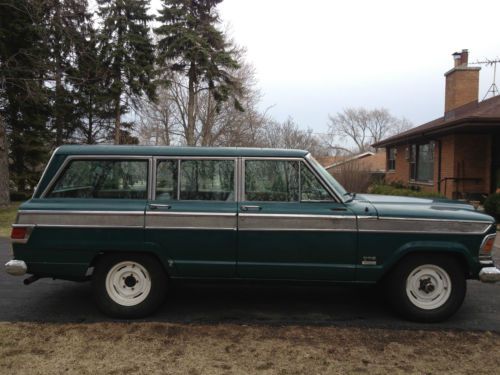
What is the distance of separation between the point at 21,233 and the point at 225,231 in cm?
216

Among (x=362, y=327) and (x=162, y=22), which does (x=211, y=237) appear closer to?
(x=362, y=327)

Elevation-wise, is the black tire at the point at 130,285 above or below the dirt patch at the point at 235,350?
above

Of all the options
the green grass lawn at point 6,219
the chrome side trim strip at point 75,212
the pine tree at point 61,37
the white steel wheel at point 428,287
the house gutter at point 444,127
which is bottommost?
the green grass lawn at point 6,219

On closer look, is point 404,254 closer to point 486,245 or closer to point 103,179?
point 486,245

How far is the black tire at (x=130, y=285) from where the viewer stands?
4.69 metres

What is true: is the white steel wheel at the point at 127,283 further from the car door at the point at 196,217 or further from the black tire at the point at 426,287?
the black tire at the point at 426,287

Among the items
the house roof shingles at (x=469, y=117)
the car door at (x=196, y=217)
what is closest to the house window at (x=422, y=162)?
the house roof shingles at (x=469, y=117)

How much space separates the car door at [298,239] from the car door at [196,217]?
6.1 inches

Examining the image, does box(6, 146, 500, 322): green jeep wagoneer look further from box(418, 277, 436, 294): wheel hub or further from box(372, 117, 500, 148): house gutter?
box(372, 117, 500, 148): house gutter

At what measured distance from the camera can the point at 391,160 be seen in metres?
26.0

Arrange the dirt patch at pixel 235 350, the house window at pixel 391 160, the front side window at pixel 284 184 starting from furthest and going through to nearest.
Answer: the house window at pixel 391 160
the front side window at pixel 284 184
the dirt patch at pixel 235 350

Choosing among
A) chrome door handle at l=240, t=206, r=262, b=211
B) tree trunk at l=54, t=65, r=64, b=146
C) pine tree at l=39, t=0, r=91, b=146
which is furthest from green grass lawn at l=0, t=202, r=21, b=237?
chrome door handle at l=240, t=206, r=262, b=211

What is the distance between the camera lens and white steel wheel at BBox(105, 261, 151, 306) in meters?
4.72

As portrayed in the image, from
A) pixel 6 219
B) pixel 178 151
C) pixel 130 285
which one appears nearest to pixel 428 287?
pixel 178 151
